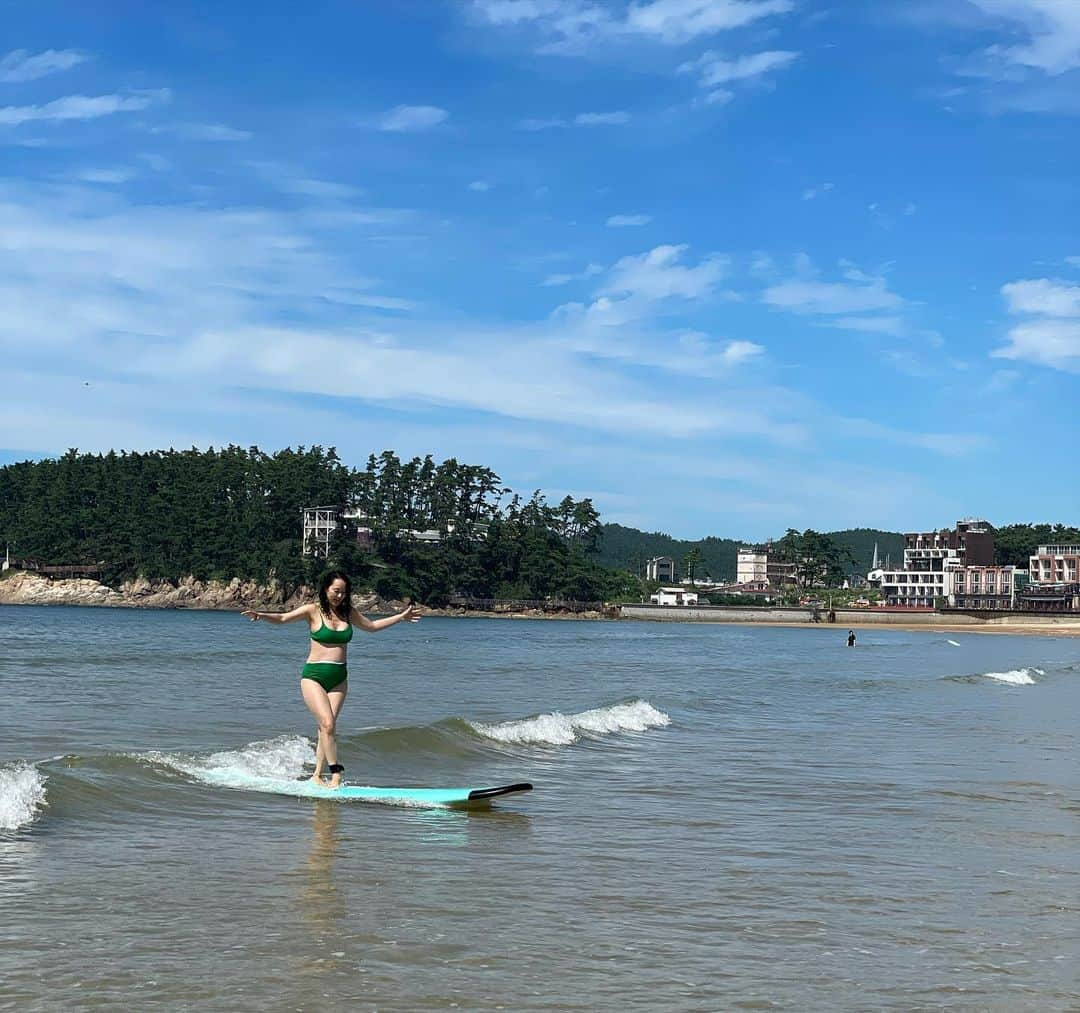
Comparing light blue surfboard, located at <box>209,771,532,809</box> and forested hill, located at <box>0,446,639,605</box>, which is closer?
light blue surfboard, located at <box>209,771,532,809</box>

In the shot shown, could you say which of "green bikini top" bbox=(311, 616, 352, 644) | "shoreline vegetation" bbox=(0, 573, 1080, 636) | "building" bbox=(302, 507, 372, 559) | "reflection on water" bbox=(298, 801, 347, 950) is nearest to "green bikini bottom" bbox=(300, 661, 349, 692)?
"green bikini top" bbox=(311, 616, 352, 644)

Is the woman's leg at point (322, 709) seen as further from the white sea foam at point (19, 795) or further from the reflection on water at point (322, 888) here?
the white sea foam at point (19, 795)

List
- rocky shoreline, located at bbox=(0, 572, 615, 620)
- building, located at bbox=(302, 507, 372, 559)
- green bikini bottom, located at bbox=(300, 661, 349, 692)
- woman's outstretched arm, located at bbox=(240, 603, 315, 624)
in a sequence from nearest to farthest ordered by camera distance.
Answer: woman's outstretched arm, located at bbox=(240, 603, 315, 624), green bikini bottom, located at bbox=(300, 661, 349, 692), rocky shoreline, located at bbox=(0, 572, 615, 620), building, located at bbox=(302, 507, 372, 559)

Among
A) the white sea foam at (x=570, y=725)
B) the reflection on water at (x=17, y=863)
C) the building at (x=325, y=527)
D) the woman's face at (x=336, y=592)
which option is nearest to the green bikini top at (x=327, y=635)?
the woman's face at (x=336, y=592)

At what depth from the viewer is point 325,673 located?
12352 mm

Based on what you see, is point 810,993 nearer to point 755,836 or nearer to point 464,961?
point 464,961

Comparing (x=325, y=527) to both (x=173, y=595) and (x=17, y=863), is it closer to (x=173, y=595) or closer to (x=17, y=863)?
(x=173, y=595)

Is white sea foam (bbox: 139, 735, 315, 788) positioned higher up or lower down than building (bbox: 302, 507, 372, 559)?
lower down

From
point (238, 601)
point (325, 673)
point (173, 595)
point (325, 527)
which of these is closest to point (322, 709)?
point (325, 673)

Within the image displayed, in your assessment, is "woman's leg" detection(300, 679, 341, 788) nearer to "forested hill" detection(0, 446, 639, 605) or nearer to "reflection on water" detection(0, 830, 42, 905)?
"reflection on water" detection(0, 830, 42, 905)

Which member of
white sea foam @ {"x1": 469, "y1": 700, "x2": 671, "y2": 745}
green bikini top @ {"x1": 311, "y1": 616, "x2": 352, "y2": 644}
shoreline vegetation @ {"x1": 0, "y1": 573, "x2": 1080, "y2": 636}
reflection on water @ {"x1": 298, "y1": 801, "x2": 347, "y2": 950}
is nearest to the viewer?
reflection on water @ {"x1": 298, "y1": 801, "x2": 347, "y2": 950}

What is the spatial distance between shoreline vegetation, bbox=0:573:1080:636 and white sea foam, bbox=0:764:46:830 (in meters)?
159

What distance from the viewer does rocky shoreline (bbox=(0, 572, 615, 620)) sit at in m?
178

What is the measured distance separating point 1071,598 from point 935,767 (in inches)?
7647
